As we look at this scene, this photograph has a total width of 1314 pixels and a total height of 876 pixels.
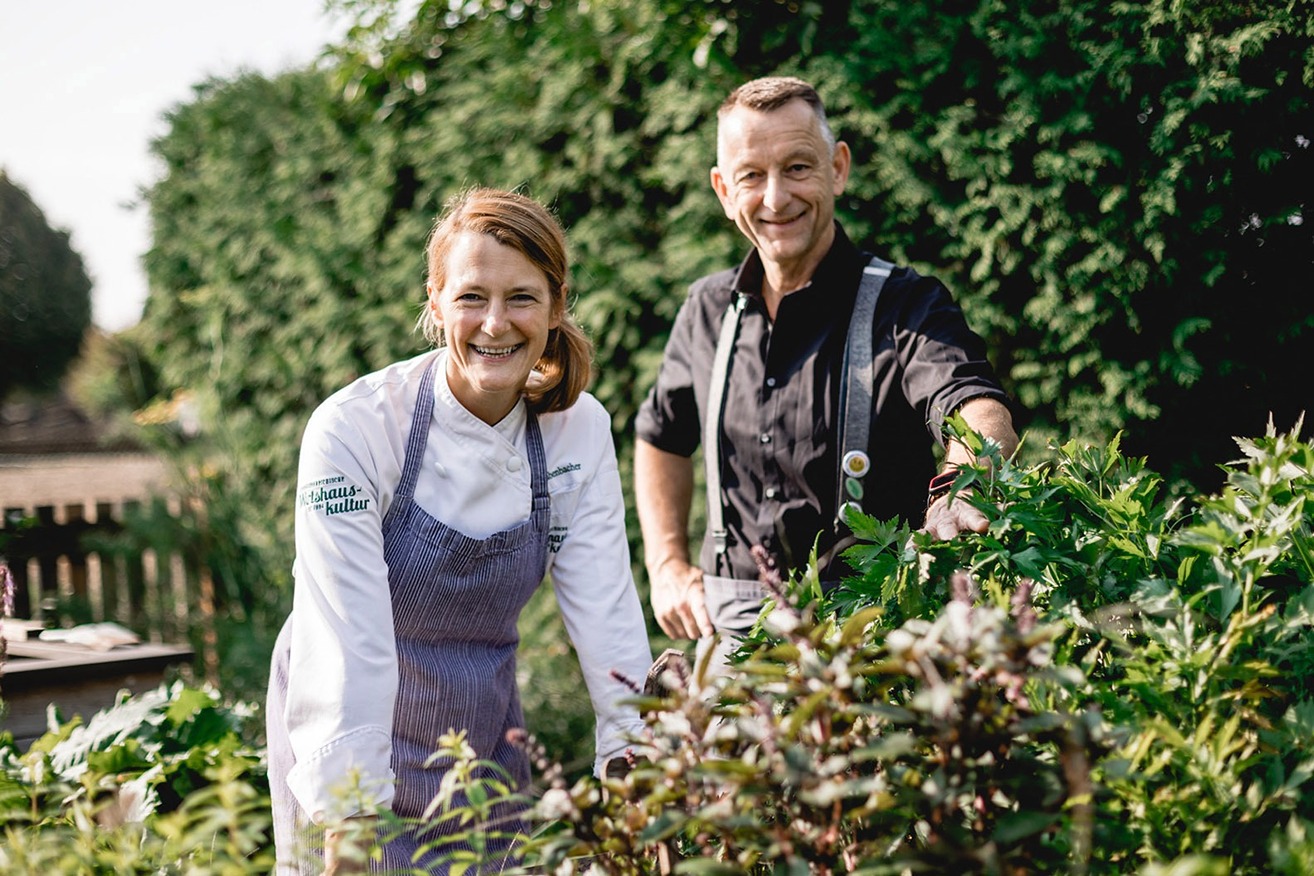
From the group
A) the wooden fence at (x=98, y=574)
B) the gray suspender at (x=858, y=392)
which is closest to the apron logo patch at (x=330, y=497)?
the gray suspender at (x=858, y=392)

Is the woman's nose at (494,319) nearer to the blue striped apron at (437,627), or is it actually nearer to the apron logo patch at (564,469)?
the blue striped apron at (437,627)

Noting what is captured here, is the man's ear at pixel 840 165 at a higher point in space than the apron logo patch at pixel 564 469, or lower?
higher

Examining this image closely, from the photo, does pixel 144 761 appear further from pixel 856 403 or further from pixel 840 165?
pixel 840 165

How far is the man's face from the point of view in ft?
8.52

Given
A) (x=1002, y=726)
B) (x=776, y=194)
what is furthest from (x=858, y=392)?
(x=1002, y=726)

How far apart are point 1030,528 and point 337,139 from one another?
5160mm

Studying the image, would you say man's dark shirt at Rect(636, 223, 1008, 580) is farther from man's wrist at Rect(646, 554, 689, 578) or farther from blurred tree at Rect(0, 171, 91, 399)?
blurred tree at Rect(0, 171, 91, 399)

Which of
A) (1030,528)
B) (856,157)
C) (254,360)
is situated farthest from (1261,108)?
(254,360)

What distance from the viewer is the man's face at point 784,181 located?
2596 mm

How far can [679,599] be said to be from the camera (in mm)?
2713

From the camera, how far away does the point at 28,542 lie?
661cm

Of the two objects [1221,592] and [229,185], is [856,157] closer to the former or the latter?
[1221,592]

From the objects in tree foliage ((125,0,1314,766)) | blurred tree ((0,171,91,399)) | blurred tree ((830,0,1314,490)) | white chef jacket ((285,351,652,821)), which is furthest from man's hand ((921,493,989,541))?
blurred tree ((0,171,91,399))

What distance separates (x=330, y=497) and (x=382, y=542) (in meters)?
0.14
